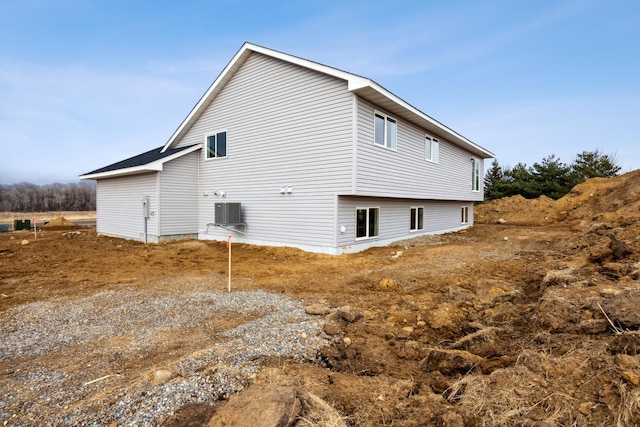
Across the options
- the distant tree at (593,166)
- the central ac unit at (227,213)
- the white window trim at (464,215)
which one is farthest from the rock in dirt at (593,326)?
the distant tree at (593,166)

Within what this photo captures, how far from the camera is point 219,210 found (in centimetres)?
1321

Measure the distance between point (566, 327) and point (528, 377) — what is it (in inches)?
61.9

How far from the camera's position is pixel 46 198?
225 feet

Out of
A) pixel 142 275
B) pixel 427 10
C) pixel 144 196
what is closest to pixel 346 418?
pixel 142 275

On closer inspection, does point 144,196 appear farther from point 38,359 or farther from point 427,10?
point 427,10

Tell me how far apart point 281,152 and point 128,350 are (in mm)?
9463

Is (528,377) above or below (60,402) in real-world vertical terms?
above

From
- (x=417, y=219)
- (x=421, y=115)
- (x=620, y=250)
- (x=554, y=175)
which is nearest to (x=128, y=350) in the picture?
(x=620, y=250)

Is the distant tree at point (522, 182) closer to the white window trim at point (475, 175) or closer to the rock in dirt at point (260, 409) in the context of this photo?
the white window trim at point (475, 175)

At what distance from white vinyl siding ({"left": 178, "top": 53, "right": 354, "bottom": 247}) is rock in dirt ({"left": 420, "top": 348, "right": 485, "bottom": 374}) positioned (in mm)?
7424

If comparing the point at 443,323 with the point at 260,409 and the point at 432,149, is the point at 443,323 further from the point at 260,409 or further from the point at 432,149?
the point at 432,149

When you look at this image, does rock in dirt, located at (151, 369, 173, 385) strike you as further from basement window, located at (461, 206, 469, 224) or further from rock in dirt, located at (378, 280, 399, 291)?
basement window, located at (461, 206, 469, 224)

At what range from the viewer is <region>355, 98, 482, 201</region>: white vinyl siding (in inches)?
429

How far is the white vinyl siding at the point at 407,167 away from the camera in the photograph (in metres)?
10.9
